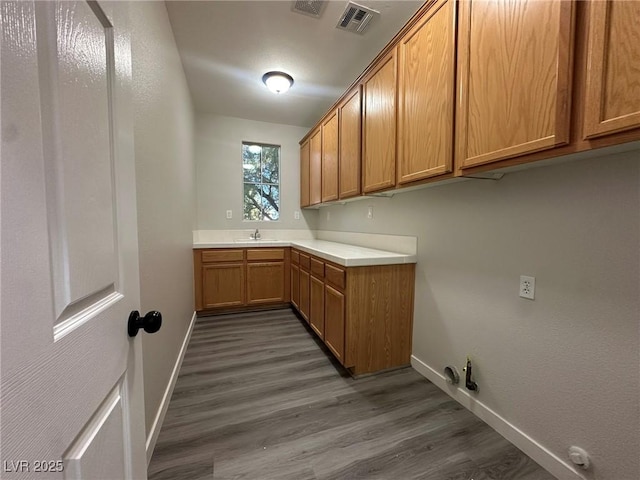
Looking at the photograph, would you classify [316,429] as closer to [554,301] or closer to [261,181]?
[554,301]

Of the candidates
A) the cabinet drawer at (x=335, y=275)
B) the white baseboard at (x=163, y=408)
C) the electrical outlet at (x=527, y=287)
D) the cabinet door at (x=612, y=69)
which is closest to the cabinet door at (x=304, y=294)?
the cabinet drawer at (x=335, y=275)

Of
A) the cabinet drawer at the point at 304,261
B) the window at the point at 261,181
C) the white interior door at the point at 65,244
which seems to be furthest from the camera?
the window at the point at 261,181

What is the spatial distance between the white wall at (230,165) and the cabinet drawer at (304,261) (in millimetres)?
1181

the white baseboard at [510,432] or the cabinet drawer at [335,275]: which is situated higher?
the cabinet drawer at [335,275]

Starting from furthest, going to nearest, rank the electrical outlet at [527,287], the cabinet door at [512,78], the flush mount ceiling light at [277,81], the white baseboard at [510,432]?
1. the flush mount ceiling light at [277,81]
2. the electrical outlet at [527,287]
3. the white baseboard at [510,432]
4. the cabinet door at [512,78]

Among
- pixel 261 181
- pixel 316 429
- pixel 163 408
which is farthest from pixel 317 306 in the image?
pixel 261 181

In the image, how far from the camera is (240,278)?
3270 millimetres

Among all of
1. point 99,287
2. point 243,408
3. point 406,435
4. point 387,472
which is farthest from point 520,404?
point 99,287

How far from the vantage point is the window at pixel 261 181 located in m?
3.84

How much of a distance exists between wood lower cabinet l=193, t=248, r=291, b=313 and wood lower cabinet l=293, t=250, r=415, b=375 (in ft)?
4.41

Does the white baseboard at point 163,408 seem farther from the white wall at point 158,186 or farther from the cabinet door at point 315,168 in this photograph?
the cabinet door at point 315,168

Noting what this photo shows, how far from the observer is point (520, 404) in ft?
4.37

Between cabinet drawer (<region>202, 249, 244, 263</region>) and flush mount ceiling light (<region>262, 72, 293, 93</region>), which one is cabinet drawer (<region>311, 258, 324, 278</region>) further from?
flush mount ceiling light (<region>262, 72, 293, 93</region>)

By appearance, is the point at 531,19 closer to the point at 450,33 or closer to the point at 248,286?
the point at 450,33
